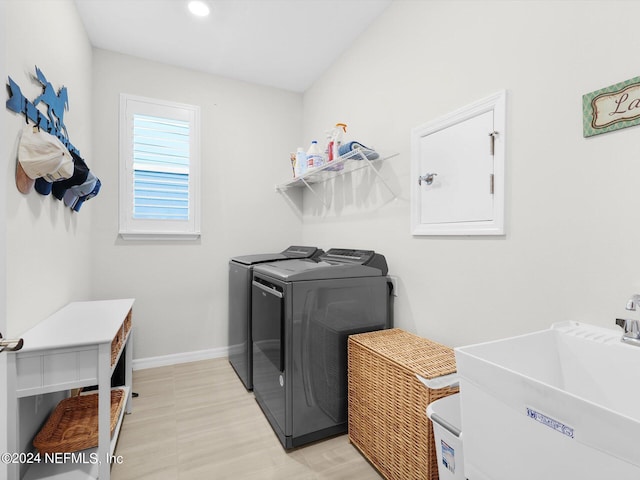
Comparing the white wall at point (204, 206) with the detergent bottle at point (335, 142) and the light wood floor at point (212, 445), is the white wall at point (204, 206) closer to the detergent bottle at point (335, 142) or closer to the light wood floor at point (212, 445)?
the light wood floor at point (212, 445)

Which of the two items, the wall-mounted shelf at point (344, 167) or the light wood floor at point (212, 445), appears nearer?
the light wood floor at point (212, 445)

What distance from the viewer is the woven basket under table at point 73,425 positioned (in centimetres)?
149

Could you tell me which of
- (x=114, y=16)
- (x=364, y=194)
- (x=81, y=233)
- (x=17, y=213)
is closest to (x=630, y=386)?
(x=364, y=194)

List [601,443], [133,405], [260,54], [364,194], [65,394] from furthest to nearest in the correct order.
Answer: [260,54] < [364,194] < [133,405] < [65,394] < [601,443]

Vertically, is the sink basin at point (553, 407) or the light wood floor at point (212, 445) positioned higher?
the sink basin at point (553, 407)

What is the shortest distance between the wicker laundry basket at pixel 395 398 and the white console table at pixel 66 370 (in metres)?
1.18

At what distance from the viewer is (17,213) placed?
1352mm

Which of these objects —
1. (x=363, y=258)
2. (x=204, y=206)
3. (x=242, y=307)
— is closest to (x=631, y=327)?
(x=363, y=258)

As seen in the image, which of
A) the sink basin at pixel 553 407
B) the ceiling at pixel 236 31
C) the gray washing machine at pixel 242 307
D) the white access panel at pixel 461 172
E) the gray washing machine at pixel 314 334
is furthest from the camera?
the gray washing machine at pixel 242 307

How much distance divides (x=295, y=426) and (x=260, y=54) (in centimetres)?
282

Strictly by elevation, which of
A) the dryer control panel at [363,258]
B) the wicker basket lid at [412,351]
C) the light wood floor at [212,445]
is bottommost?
the light wood floor at [212,445]

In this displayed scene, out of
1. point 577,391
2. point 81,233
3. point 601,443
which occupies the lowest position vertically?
point 577,391

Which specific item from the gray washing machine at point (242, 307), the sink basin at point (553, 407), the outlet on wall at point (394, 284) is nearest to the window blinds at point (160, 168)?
the gray washing machine at point (242, 307)

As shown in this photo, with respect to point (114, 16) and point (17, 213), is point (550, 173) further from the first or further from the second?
point (114, 16)
